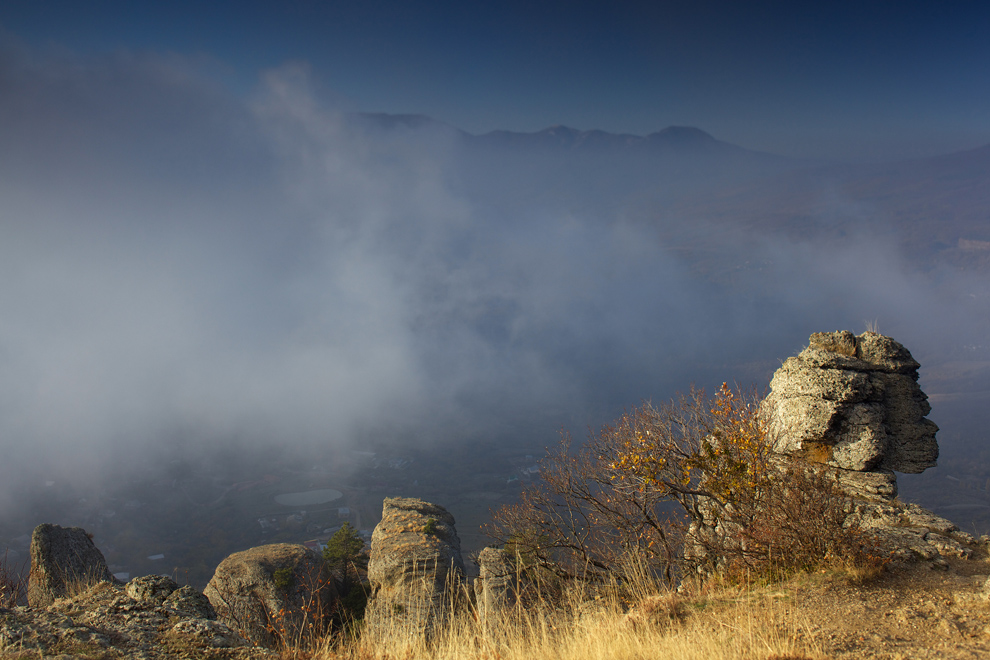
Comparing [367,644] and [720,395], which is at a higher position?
[720,395]

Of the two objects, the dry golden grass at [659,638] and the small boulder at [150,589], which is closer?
the dry golden grass at [659,638]

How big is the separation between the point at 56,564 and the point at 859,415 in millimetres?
24199

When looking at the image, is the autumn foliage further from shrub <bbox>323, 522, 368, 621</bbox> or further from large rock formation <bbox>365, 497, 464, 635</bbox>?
shrub <bbox>323, 522, 368, 621</bbox>

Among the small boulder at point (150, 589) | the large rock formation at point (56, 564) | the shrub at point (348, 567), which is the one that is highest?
the small boulder at point (150, 589)

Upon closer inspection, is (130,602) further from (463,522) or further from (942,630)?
(463,522)

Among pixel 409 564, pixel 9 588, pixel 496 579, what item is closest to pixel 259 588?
pixel 409 564

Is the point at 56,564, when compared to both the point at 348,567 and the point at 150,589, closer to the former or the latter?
the point at 348,567

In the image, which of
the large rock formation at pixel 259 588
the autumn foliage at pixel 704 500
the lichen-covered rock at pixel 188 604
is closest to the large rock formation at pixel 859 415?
the autumn foliage at pixel 704 500

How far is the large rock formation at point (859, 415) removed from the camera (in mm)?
11719

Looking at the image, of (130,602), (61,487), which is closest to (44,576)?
(130,602)

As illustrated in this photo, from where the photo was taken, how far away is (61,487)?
6944 inches

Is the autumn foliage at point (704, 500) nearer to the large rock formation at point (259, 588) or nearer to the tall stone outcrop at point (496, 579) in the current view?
the tall stone outcrop at point (496, 579)

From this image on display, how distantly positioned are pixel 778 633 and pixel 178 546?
166 metres

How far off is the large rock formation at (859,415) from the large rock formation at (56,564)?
66.9ft
